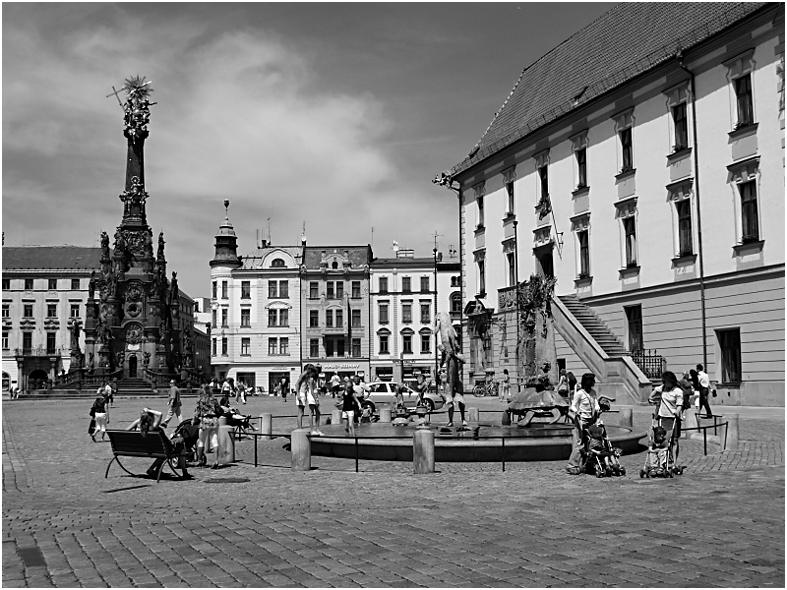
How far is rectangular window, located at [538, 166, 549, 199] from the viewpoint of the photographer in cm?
4319

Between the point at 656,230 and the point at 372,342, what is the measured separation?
51511 millimetres

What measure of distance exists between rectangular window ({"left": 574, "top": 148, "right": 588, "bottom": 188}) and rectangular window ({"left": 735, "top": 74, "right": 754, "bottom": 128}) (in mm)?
10068

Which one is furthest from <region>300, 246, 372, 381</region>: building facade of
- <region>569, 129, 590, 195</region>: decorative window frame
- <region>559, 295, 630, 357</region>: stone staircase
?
<region>569, 129, 590, 195</region>: decorative window frame

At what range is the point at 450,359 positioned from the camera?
813 inches

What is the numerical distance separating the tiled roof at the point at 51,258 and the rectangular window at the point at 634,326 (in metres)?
80.9

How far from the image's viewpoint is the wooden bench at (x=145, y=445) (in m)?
13.4

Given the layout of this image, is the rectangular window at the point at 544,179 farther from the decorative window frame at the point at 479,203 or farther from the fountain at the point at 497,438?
the fountain at the point at 497,438

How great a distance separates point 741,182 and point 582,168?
11.0 m

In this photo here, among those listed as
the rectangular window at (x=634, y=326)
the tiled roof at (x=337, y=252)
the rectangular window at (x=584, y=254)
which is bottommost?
the rectangular window at (x=634, y=326)

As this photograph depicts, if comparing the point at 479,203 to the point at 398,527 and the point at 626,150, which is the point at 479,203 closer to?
the point at 626,150

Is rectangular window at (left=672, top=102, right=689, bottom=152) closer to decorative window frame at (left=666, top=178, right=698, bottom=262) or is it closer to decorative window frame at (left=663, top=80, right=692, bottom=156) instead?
decorative window frame at (left=663, top=80, right=692, bottom=156)

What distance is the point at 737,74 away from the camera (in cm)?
3045

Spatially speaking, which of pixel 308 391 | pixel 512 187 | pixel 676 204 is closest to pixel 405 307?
pixel 512 187

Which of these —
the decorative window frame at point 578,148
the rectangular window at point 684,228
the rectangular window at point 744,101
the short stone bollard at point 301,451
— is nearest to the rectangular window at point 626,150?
the decorative window frame at point 578,148
